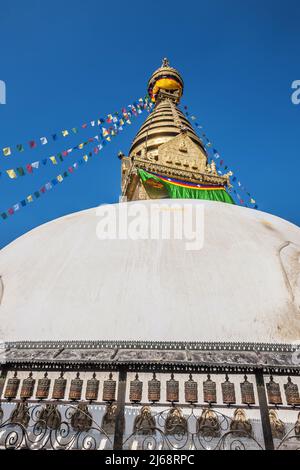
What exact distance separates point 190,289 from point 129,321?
838 millimetres

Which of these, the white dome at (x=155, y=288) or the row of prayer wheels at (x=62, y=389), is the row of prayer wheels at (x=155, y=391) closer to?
the row of prayer wheels at (x=62, y=389)

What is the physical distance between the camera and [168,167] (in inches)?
483

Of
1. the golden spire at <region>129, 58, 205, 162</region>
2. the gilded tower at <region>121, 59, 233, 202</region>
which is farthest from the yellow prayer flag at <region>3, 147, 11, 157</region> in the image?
the golden spire at <region>129, 58, 205, 162</region>

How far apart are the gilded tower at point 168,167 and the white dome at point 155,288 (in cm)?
728

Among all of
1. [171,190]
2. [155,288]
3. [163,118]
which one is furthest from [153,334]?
[163,118]

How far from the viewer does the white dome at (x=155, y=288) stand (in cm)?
332

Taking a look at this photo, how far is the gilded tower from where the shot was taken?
1191cm

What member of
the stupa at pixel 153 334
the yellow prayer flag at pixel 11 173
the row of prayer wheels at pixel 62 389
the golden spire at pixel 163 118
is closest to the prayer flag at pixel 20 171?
the yellow prayer flag at pixel 11 173

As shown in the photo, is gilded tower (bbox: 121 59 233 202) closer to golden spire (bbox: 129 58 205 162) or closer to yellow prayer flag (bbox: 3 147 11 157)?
golden spire (bbox: 129 58 205 162)

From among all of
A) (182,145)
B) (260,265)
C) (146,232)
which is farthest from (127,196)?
(260,265)

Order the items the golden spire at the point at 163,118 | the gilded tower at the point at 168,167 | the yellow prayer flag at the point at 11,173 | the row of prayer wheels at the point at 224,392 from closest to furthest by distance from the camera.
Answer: the row of prayer wheels at the point at 224,392
the yellow prayer flag at the point at 11,173
the gilded tower at the point at 168,167
the golden spire at the point at 163,118

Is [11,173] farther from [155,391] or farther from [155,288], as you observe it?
[155,391]

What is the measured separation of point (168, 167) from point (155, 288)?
9.28 meters
